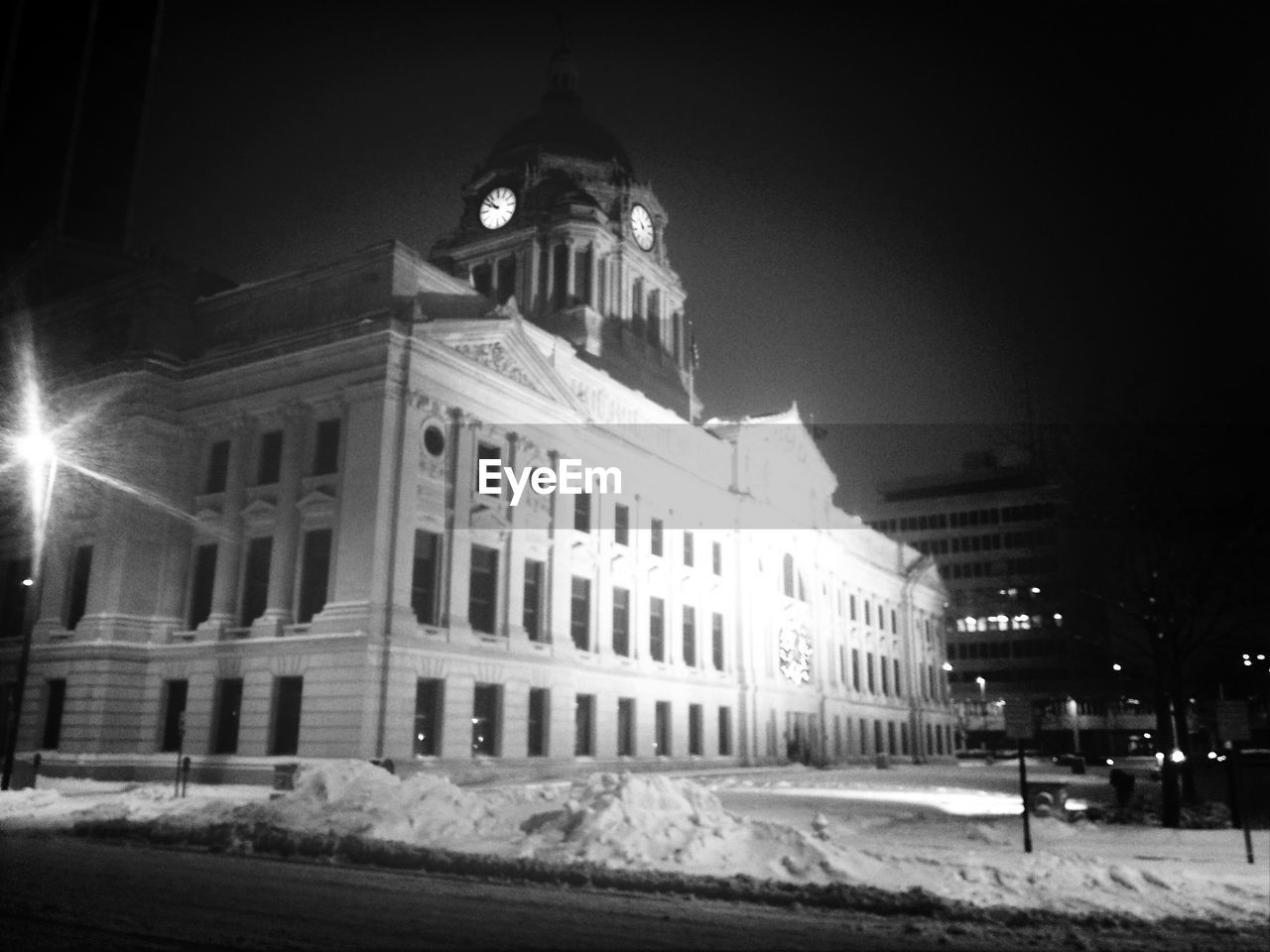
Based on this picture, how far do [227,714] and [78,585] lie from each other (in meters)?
8.73

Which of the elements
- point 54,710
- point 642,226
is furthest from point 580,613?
point 642,226

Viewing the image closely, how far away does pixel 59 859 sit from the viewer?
14375 millimetres

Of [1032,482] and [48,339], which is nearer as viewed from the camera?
[48,339]

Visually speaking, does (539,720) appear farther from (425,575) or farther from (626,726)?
(425,575)

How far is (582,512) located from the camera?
44844mm

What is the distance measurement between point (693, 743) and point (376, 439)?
79.6 ft

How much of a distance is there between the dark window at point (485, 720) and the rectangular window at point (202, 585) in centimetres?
1028

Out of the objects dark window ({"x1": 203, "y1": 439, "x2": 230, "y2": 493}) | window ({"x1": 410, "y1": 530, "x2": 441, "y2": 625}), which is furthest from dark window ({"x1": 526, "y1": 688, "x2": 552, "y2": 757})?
dark window ({"x1": 203, "y1": 439, "x2": 230, "y2": 493})

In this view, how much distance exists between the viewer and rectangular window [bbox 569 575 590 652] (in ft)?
142

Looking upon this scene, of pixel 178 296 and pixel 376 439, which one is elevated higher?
pixel 178 296

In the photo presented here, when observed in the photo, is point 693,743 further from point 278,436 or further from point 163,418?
point 163,418

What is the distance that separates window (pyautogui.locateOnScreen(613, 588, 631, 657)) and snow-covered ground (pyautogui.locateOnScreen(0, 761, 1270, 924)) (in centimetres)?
2254

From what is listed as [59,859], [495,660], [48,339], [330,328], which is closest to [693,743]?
[495,660]

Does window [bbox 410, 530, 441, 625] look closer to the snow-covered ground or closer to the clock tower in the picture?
the snow-covered ground
